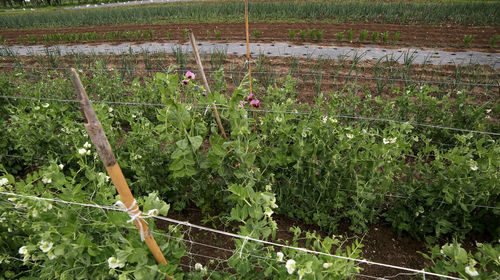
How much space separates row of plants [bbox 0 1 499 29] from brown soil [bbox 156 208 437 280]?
7718 mm

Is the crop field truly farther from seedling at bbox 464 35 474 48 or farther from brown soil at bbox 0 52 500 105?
seedling at bbox 464 35 474 48

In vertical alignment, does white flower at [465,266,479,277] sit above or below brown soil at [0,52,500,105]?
below

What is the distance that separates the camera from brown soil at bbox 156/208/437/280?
180cm

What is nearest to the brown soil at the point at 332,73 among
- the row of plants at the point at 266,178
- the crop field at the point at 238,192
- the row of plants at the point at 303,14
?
the crop field at the point at 238,192

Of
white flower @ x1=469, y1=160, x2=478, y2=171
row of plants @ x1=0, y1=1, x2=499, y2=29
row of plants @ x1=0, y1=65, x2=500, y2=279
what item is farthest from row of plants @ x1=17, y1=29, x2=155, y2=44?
white flower @ x1=469, y1=160, x2=478, y2=171

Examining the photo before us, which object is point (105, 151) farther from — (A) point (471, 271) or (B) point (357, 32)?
(B) point (357, 32)

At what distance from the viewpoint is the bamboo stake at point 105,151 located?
857 millimetres

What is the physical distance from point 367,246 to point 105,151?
1.79m

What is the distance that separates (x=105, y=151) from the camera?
94 cm

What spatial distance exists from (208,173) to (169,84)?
722mm

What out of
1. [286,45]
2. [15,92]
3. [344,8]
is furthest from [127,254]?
[344,8]

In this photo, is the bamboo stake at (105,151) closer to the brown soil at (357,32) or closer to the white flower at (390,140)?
the white flower at (390,140)

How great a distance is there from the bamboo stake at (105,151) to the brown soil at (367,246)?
2.35 ft

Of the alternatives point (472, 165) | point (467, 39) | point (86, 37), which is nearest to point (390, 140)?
point (472, 165)
